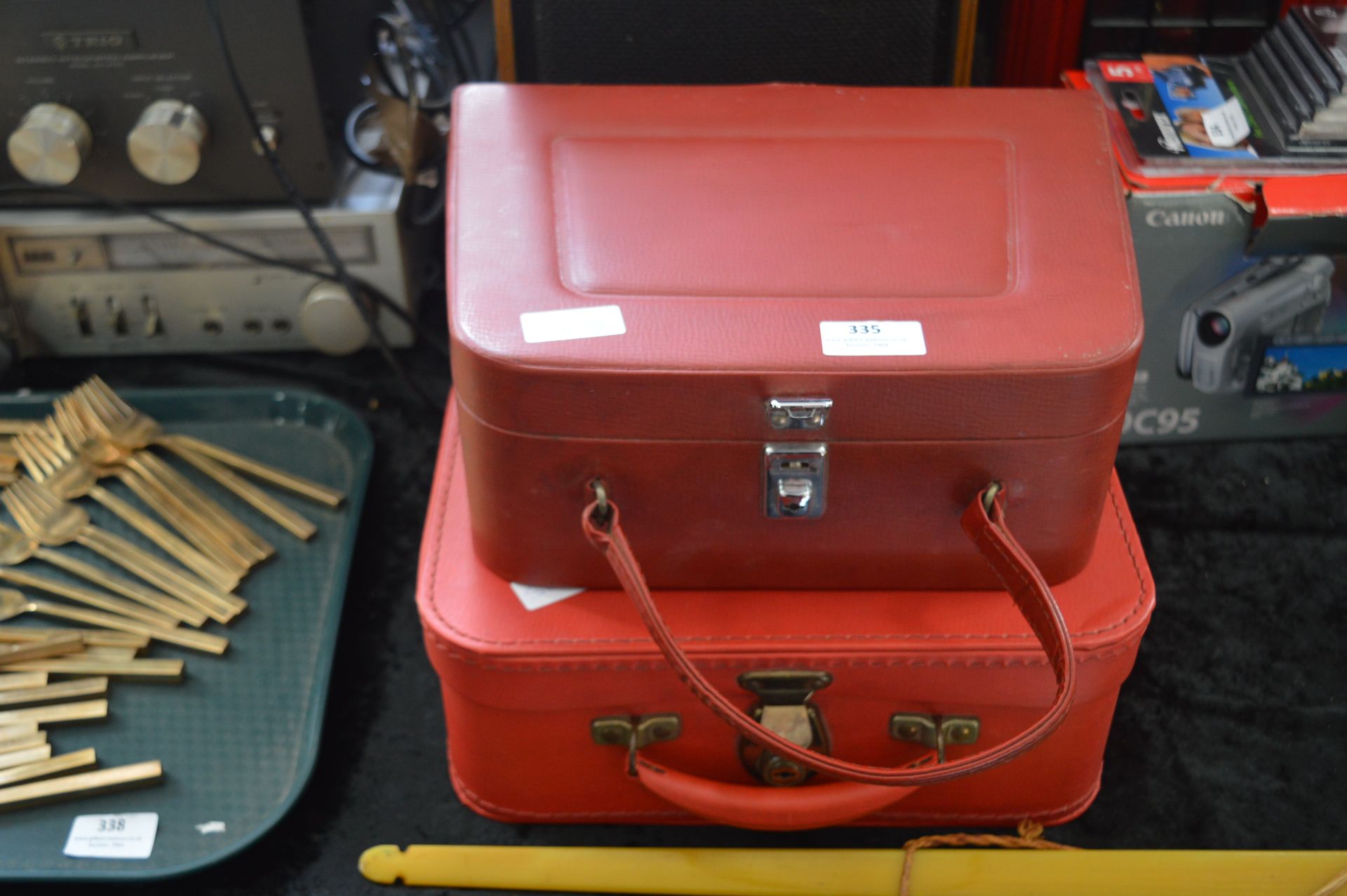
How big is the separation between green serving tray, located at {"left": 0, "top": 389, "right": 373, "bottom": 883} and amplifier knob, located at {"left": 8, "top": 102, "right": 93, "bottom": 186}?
0.63 ft

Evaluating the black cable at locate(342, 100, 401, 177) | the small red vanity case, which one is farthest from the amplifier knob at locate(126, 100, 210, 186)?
the small red vanity case

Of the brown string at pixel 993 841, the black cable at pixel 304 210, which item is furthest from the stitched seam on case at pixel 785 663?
the black cable at pixel 304 210

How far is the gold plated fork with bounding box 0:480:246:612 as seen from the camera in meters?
0.90

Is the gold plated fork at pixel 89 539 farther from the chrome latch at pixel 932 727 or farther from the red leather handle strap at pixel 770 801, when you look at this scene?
the chrome latch at pixel 932 727

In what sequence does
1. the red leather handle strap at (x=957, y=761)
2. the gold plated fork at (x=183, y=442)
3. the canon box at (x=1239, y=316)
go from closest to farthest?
the red leather handle strap at (x=957, y=761), the canon box at (x=1239, y=316), the gold plated fork at (x=183, y=442)

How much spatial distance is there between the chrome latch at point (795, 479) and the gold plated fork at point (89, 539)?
0.45m

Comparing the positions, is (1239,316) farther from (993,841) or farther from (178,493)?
(178,493)

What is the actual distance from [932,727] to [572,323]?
1.08ft

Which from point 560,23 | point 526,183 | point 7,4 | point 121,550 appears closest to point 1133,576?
point 526,183

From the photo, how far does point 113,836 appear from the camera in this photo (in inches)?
30.4

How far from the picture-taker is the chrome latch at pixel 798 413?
0.63 metres

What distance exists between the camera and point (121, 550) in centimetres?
92

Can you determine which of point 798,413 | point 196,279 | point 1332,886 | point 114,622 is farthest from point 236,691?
point 1332,886

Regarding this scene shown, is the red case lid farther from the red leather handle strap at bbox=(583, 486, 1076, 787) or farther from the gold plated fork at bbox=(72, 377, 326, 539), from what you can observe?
the gold plated fork at bbox=(72, 377, 326, 539)
